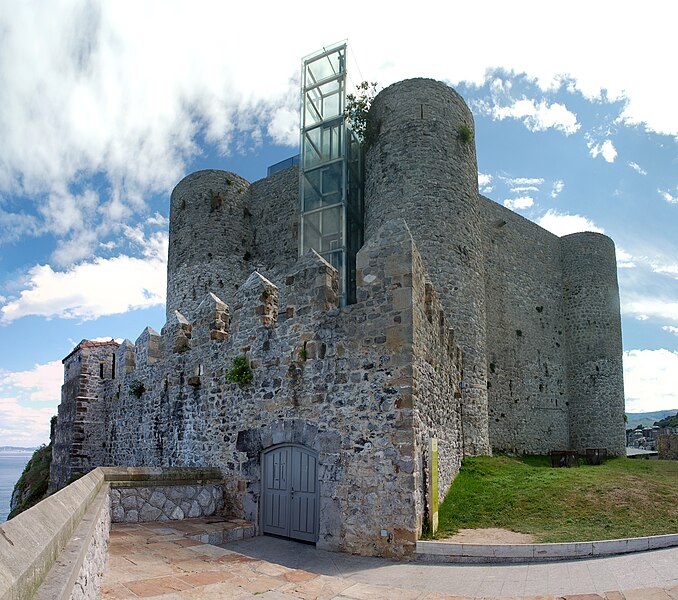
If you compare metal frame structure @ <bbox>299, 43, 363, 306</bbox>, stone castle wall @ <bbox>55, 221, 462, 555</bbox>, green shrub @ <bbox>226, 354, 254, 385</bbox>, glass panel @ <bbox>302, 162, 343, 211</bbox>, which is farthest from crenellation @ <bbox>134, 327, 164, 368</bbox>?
glass panel @ <bbox>302, 162, 343, 211</bbox>

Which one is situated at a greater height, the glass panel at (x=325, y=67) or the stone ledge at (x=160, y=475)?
the glass panel at (x=325, y=67)

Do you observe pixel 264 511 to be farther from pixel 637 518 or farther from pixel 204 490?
pixel 637 518

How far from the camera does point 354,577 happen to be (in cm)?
730

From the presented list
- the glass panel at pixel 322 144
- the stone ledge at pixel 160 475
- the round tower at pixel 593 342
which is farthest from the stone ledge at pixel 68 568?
the round tower at pixel 593 342

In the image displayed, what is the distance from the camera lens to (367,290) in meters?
9.41

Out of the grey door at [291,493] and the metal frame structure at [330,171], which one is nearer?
the grey door at [291,493]

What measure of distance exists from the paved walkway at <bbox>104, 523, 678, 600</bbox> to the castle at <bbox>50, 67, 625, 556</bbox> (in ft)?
3.05

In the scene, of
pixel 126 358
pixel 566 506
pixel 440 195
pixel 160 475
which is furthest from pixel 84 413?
pixel 566 506

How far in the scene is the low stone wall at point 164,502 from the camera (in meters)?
9.87

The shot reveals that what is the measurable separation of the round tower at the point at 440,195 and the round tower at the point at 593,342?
11.9m

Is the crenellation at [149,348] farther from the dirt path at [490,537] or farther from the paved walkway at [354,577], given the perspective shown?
the dirt path at [490,537]

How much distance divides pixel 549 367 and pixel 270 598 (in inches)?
980

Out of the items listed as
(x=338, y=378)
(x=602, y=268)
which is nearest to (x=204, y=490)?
(x=338, y=378)

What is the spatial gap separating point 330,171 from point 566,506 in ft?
47.1
